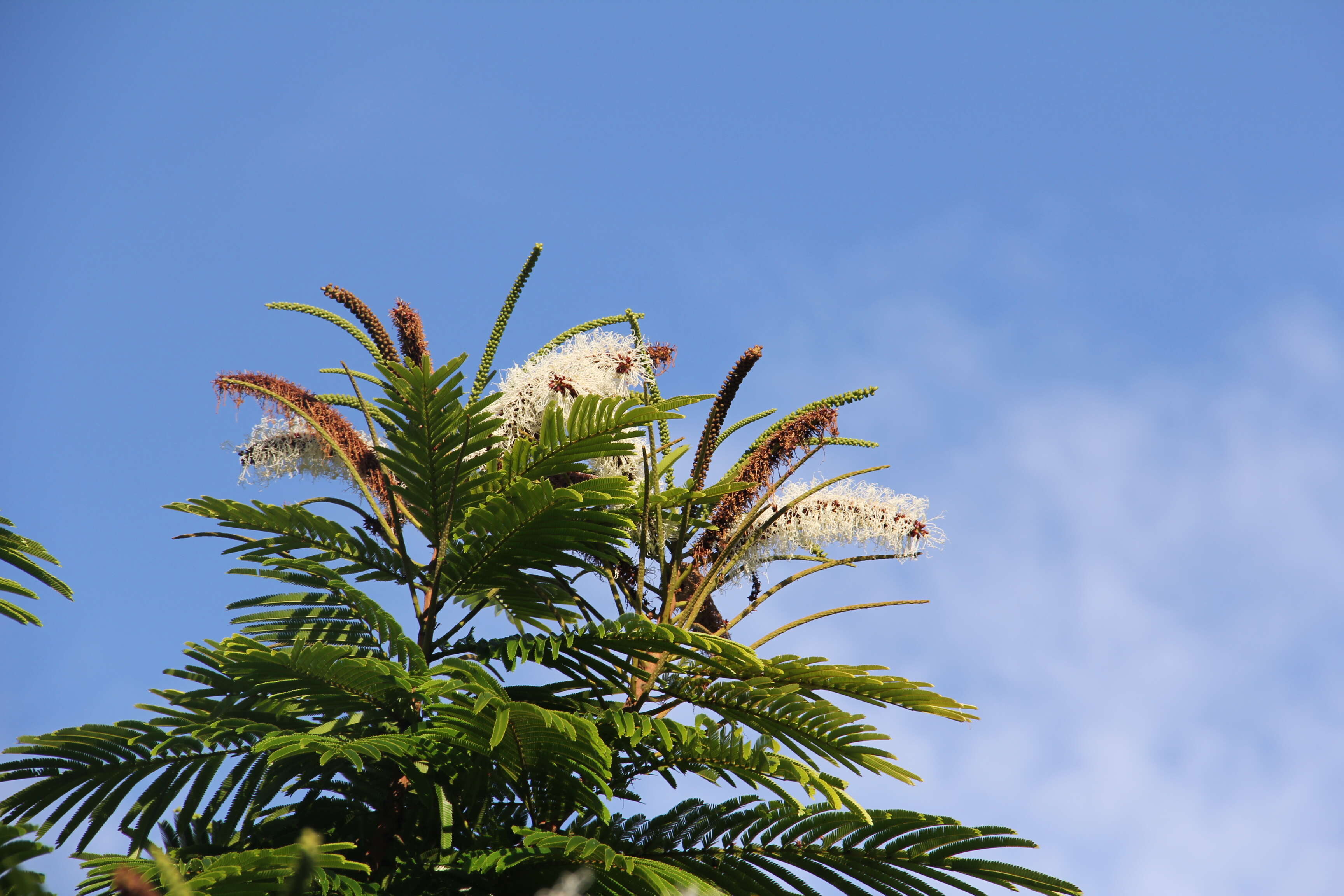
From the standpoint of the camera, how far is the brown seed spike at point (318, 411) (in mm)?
5066

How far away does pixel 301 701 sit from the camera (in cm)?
368

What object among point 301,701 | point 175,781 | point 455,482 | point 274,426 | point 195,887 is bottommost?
point 195,887

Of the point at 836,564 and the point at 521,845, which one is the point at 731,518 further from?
the point at 521,845

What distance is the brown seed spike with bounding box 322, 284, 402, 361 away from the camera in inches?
207

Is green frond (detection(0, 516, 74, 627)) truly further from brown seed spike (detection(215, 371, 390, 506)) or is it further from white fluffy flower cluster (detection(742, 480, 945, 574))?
white fluffy flower cluster (detection(742, 480, 945, 574))

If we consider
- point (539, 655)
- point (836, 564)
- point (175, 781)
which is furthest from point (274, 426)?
point (836, 564)

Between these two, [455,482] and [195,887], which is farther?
[455,482]

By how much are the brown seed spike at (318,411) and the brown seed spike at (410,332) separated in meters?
0.50

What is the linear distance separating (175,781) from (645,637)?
5.95 ft

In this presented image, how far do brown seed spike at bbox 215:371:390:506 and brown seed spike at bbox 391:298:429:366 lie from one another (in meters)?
0.50

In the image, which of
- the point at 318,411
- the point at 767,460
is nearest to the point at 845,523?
the point at 767,460

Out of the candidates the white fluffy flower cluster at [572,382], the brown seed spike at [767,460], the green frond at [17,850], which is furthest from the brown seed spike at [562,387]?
the green frond at [17,850]

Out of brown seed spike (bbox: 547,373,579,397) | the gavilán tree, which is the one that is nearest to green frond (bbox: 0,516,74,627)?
the gavilán tree

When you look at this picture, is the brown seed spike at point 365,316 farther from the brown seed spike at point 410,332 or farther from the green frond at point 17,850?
the green frond at point 17,850
